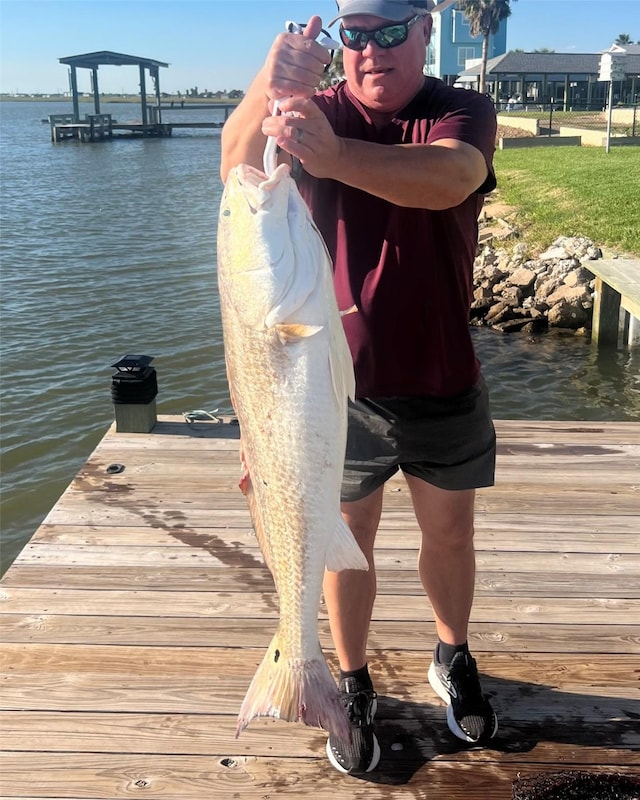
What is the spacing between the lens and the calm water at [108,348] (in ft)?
31.3

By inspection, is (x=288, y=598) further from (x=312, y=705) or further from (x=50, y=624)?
(x=50, y=624)

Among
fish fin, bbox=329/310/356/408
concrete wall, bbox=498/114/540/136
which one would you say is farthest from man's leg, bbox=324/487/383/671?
concrete wall, bbox=498/114/540/136

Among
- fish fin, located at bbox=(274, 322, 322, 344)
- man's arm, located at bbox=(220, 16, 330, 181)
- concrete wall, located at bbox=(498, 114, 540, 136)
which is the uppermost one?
concrete wall, located at bbox=(498, 114, 540, 136)

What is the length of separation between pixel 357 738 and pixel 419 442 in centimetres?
111

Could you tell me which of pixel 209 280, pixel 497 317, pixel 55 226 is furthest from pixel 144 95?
pixel 497 317

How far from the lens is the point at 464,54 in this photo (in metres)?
65.2

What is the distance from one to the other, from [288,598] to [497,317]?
37.4 feet

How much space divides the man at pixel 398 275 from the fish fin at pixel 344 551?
0.48 metres

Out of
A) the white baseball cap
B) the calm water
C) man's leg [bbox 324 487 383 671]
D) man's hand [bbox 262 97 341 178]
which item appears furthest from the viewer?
the calm water

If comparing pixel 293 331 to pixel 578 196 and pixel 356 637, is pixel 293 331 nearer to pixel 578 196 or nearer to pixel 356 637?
pixel 356 637

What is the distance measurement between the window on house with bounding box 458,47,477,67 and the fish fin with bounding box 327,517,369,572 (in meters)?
70.0

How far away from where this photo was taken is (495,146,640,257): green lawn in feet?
46.4

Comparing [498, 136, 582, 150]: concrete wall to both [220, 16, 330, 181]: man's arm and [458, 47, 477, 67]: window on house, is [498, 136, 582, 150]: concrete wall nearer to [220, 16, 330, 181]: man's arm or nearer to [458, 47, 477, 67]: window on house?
[220, 16, 330, 181]: man's arm

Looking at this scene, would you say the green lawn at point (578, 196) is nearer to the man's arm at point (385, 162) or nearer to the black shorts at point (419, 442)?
the black shorts at point (419, 442)
